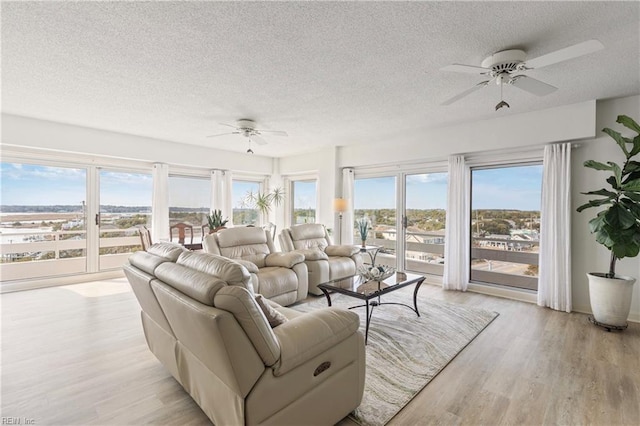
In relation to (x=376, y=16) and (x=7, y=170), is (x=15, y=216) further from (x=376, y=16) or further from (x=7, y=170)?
(x=376, y=16)

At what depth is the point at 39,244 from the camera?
→ 16.4 ft

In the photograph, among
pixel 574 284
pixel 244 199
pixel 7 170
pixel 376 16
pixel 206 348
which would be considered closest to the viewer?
pixel 206 348

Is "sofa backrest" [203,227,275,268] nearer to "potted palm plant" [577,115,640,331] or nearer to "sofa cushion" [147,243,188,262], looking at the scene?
"sofa cushion" [147,243,188,262]

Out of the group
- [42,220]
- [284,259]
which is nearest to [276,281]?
[284,259]

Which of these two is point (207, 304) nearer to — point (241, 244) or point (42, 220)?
point (241, 244)

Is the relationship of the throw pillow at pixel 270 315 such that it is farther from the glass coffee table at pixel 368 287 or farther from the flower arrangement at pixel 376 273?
the flower arrangement at pixel 376 273

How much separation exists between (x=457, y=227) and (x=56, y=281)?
6542 millimetres

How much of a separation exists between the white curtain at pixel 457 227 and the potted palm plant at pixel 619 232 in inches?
61.5

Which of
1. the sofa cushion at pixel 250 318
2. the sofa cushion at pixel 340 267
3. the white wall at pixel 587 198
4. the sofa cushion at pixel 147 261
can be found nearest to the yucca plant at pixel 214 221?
the sofa cushion at pixel 340 267

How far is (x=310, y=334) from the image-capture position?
1.63 meters

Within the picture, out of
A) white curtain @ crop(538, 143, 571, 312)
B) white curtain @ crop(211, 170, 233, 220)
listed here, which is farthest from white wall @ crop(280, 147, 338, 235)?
white curtain @ crop(538, 143, 571, 312)

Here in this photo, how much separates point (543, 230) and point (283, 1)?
412 centimetres

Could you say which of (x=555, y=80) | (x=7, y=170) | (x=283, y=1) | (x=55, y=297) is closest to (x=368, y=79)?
(x=283, y=1)

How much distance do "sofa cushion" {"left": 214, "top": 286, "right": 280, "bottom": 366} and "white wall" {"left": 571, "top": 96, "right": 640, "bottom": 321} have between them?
429 cm
